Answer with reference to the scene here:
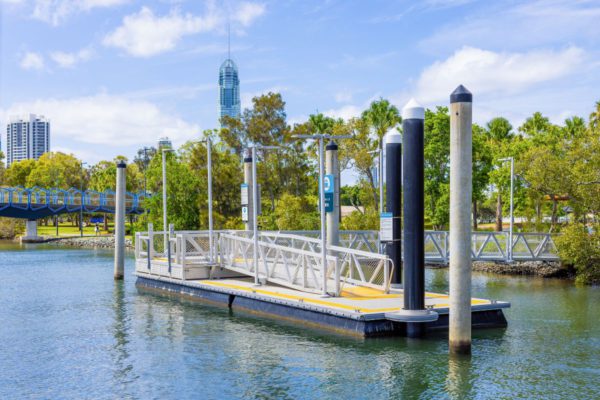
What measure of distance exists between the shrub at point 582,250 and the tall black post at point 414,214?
58.7 ft

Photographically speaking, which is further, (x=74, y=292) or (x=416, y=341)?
(x=74, y=292)

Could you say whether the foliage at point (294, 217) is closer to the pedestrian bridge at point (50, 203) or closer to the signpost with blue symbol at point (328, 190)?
the signpost with blue symbol at point (328, 190)

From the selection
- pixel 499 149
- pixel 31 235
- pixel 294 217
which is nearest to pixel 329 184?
pixel 294 217

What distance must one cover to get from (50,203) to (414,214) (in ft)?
254

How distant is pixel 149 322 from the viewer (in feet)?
80.9

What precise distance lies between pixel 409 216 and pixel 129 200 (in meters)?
78.1

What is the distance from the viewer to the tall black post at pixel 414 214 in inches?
770

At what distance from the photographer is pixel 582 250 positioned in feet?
114

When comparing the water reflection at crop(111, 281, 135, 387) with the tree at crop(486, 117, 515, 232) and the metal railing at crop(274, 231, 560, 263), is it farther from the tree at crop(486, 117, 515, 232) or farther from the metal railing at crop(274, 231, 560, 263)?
the tree at crop(486, 117, 515, 232)

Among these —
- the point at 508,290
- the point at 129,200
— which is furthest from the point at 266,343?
the point at 129,200

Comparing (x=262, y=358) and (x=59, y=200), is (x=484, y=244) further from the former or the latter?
(x=59, y=200)

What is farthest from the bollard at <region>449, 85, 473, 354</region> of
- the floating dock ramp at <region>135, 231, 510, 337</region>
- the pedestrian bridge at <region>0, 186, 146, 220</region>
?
the pedestrian bridge at <region>0, 186, 146, 220</region>

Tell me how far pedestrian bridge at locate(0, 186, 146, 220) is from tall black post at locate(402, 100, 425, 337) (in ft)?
231

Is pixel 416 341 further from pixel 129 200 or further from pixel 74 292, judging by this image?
pixel 129 200
